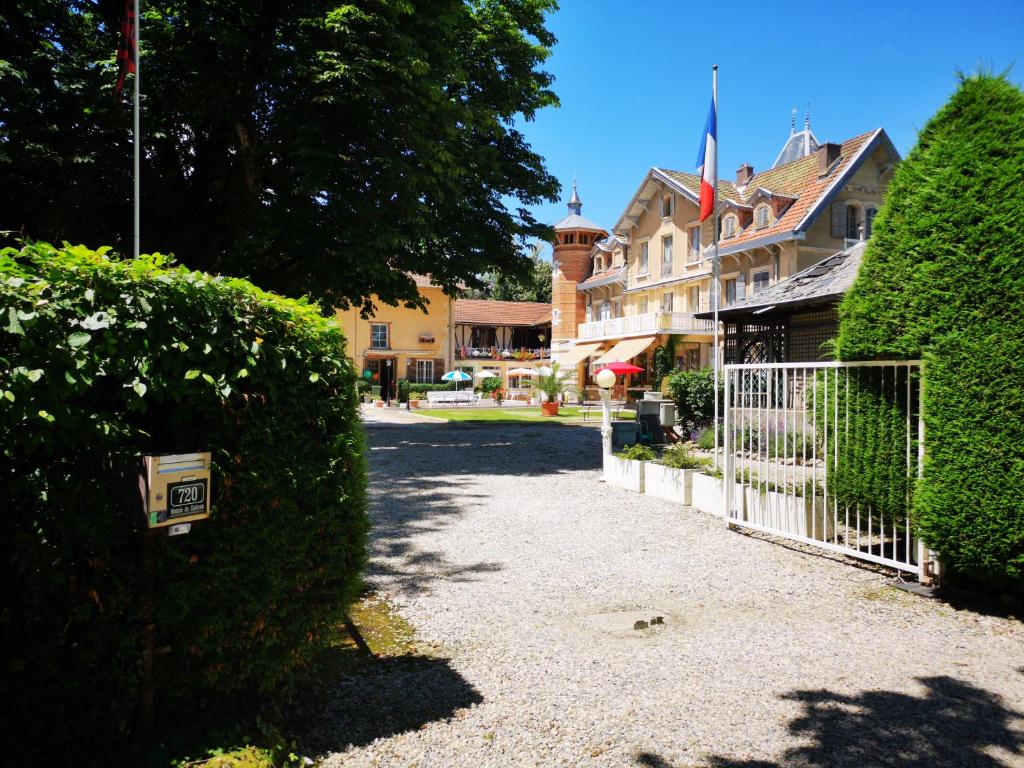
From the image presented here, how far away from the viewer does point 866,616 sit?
5.11m

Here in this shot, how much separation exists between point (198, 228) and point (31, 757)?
44.2ft

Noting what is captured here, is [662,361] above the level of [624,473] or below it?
above

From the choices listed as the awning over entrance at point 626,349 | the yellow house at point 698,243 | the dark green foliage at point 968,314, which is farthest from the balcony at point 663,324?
the dark green foliage at point 968,314

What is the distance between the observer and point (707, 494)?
9008 millimetres

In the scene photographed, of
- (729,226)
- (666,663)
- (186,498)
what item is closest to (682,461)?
(666,663)

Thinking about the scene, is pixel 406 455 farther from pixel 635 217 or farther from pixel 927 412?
pixel 635 217

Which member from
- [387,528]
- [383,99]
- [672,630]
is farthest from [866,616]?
[383,99]

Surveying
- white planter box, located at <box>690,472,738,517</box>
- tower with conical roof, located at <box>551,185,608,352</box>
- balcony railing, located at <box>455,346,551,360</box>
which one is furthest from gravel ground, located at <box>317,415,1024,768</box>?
balcony railing, located at <box>455,346,551,360</box>

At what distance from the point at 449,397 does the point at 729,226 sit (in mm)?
17322

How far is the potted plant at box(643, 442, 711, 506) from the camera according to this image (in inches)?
373

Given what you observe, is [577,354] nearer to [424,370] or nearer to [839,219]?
[424,370]

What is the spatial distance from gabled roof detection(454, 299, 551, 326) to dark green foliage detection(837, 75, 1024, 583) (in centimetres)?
4886

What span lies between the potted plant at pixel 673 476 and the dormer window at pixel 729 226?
81.8 feet

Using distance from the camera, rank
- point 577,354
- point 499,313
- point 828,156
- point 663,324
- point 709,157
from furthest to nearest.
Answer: point 499,313, point 577,354, point 663,324, point 828,156, point 709,157
